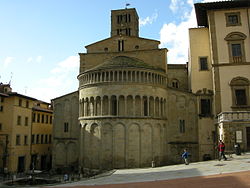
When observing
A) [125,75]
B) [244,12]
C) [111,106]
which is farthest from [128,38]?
[244,12]

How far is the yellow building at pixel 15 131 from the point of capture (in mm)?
34969

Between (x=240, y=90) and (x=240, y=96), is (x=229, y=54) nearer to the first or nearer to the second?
(x=240, y=90)

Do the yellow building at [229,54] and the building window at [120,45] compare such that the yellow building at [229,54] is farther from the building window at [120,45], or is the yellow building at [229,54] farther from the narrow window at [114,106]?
the building window at [120,45]

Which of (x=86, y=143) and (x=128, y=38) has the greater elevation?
(x=128, y=38)

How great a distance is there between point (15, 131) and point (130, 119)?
17838mm

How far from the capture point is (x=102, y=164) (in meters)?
29.4

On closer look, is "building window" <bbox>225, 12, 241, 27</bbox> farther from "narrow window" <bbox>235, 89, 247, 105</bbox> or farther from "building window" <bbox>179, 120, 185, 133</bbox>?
"building window" <bbox>179, 120, 185, 133</bbox>

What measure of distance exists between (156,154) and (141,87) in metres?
8.19

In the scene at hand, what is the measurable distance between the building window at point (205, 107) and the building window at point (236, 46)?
22.5ft

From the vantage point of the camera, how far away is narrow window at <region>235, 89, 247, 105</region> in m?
28.1

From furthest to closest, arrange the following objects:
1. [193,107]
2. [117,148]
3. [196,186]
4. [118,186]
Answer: [193,107], [117,148], [118,186], [196,186]

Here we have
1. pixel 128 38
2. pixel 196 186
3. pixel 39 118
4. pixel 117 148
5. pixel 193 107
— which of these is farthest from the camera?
pixel 39 118

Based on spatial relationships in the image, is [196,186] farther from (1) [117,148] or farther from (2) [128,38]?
(2) [128,38]

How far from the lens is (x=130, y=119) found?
29672mm
